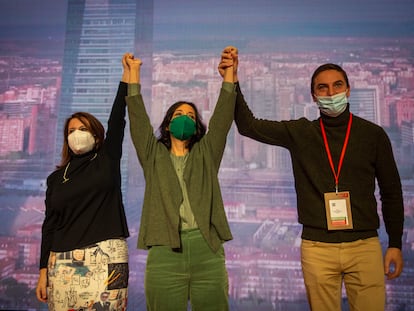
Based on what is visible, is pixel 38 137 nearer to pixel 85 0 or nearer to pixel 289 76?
pixel 85 0

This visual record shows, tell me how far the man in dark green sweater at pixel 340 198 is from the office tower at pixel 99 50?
5.23ft

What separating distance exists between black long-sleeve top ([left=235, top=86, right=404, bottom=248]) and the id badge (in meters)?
0.02

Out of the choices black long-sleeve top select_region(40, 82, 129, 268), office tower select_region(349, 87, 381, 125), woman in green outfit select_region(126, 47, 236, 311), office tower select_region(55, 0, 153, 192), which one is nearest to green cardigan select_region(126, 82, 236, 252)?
woman in green outfit select_region(126, 47, 236, 311)

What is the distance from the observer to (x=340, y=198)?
1.46 metres

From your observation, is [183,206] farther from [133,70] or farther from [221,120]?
[133,70]

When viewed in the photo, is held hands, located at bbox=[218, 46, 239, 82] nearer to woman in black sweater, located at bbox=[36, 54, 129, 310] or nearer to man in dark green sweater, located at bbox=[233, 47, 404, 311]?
man in dark green sweater, located at bbox=[233, 47, 404, 311]

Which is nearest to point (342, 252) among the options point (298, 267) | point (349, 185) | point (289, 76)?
point (349, 185)

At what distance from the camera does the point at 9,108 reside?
3080 millimetres

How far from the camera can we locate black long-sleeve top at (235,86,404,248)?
147 cm

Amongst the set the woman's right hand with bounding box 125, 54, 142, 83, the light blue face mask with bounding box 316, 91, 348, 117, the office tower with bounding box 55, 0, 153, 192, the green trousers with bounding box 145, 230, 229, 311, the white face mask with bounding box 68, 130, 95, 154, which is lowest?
the green trousers with bounding box 145, 230, 229, 311

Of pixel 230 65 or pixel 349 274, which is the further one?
pixel 230 65

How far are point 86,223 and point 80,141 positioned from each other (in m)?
0.34

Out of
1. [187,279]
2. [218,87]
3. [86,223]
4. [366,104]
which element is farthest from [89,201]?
[366,104]

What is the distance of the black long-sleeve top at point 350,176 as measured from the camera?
1.47 metres
